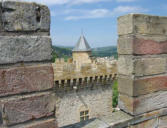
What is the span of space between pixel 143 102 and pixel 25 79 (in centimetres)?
171

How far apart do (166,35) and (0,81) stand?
232 cm

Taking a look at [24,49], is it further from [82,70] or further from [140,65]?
[82,70]

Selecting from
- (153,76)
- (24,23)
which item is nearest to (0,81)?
(24,23)

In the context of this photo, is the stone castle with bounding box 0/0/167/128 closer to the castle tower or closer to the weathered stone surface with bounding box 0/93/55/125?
the weathered stone surface with bounding box 0/93/55/125

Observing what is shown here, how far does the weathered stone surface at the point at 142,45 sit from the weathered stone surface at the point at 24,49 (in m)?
1.19

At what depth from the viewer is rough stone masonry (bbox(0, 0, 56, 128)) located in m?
1.57

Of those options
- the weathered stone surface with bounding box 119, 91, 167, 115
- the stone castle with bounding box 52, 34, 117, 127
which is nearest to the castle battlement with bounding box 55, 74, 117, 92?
the stone castle with bounding box 52, 34, 117, 127

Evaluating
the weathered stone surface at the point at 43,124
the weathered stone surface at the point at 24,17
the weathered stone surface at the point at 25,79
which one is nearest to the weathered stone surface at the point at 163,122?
the weathered stone surface at the point at 43,124

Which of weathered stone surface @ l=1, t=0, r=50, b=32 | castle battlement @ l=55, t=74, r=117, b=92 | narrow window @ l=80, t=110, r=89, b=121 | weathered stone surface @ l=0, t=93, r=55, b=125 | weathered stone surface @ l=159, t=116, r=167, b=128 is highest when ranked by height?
weathered stone surface @ l=1, t=0, r=50, b=32

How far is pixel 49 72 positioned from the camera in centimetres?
177

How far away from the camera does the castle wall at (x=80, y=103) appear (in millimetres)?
10422

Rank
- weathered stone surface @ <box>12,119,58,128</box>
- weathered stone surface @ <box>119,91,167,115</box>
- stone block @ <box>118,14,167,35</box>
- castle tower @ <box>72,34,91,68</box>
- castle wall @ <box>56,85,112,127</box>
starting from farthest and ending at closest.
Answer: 1. castle tower @ <box>72,34,91,68</box>
2. castle wall @ <box>56,85,112,127</box>
3. weathered stone surface @ <box>119,91,167,115</box>
4. stone block @ <box>118,14,167,35</box>
5. weathered stone surface @ <box>12,119,58,128</box>

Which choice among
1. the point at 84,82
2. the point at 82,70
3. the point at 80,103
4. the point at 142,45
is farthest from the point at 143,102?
the point at 80,103

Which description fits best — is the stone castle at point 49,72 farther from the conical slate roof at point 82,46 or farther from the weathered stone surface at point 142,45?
the conical slate roof at point 82,46
